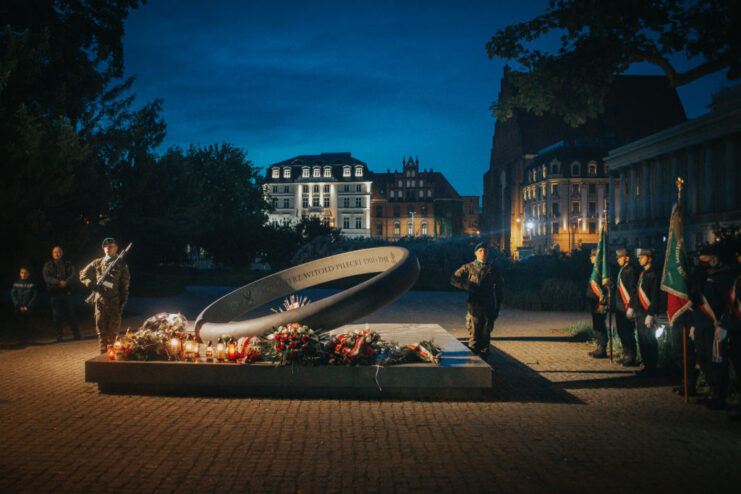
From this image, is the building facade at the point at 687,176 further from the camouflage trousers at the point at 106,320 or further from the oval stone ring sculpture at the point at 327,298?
the camouflage trousers at the point at 106,320

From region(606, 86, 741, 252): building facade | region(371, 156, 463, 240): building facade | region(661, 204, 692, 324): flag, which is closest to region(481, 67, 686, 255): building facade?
region(371, 156, 463, 240): building facade

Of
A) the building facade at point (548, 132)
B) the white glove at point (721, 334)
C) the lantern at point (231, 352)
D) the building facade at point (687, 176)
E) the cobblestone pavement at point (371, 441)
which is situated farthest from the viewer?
the building facade at point (548, 132)

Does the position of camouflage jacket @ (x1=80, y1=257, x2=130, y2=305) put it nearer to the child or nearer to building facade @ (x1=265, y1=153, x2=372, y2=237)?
the child

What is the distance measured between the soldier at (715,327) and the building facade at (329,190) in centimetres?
9934

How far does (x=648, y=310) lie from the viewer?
30.1 ft

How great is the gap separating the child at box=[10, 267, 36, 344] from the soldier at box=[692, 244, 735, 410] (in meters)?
12.5

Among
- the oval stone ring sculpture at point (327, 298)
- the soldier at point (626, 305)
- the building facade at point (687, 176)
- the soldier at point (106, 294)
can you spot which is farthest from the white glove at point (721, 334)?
the building facade at point (687, 176)

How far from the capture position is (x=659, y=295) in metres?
9.17

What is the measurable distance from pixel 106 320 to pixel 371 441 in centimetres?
673

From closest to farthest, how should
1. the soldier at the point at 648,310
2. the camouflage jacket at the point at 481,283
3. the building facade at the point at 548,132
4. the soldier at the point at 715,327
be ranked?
the soldier at the point at 715,327 → the soldier at the point at 648,310 → the camouflage jacket at the point at 481,283 → the building facade at the point at 548,132

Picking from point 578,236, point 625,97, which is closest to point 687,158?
point 578,236

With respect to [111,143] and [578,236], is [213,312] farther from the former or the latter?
[578,236]

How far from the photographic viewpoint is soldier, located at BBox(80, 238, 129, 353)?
1053 cm

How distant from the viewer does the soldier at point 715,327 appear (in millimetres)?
7016
